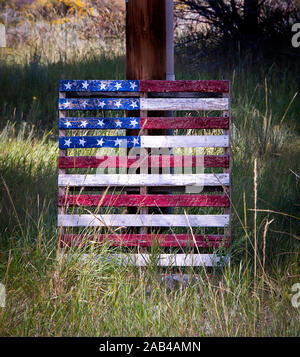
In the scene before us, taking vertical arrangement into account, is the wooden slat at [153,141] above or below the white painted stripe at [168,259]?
above

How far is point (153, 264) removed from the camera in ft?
12.4

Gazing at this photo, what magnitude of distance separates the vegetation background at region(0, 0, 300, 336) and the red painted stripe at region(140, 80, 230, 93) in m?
0.89

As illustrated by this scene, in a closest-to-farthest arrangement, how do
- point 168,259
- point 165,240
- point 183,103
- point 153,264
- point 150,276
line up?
point 150,276 < point 153,264 < point 168,259 < point 165,240 < point 183,103

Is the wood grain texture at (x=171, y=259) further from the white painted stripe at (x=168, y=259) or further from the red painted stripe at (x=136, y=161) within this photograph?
the red painted stripe at (x=136, y=161)

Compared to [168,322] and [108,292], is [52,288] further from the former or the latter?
[168,322]

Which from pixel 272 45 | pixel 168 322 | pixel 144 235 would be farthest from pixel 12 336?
pixel 272 45

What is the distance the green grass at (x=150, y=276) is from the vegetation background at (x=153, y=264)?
0.5 inches

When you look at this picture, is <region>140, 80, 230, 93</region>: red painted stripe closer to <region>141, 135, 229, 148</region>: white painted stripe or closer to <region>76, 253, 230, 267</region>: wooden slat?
<region>141, 135, 229, 148</region>: white painted stripe

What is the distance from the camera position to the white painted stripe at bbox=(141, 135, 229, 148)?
413cm

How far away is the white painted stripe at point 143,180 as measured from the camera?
4.12 m

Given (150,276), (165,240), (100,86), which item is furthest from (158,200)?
(100,86)

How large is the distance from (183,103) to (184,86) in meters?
0.15

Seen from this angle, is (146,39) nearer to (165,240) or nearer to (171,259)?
(165,240)

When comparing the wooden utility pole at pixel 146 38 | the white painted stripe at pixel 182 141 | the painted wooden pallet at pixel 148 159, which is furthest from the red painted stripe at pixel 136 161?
the wooden utility pole at pixel 146 38
